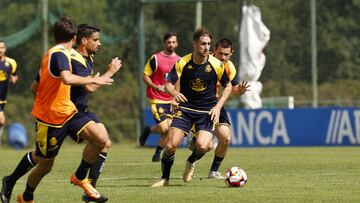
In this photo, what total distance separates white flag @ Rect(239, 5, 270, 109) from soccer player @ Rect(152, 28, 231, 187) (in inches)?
509

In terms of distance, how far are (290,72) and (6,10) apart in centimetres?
870

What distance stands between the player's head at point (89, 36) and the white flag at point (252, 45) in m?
14.7

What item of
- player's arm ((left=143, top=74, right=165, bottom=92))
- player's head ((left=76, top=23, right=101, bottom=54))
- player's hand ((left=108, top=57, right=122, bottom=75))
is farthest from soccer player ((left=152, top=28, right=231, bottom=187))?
player's arm ((left=143, top=74, right=165, bottom=92))

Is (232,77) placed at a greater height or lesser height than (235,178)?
greater

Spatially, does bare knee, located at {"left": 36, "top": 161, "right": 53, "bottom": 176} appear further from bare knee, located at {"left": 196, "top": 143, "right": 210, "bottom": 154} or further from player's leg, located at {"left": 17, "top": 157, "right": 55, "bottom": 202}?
bare knee, located at {"left": 196, "top": 143, "right": 210, "bottom": 154}

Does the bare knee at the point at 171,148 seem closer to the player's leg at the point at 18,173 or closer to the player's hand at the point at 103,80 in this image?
the player's leg at the point at 18,173

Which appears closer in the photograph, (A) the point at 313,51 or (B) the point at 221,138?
(B) the point at 221,138

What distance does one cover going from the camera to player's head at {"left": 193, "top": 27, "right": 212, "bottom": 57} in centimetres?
1305

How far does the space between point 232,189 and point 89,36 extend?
2.62 m

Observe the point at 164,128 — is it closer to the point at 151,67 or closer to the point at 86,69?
the point at 151,67

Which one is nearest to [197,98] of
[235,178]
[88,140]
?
[235,178]

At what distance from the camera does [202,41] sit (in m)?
13.1

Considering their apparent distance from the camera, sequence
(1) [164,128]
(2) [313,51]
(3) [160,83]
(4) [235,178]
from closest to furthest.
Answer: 1. (4) [235,178]
2. (1) [164,128]
3. (3) [160,83]
4. (2) [313,51]

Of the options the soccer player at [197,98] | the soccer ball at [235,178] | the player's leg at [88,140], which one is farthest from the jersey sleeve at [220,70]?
the player's leg at [88,140]
